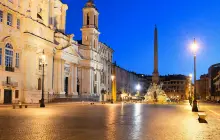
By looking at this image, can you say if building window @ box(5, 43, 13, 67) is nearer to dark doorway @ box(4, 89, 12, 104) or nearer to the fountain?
dark doorway @ box(4, 89, 12, 104)

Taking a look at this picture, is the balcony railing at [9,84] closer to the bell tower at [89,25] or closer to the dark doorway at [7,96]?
the dark doorway at [7,96]

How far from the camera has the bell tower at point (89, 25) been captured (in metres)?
85.9

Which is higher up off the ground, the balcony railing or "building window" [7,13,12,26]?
"building window" [7,13,12,26]

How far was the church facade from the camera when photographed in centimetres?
4878

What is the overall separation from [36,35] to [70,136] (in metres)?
46.4

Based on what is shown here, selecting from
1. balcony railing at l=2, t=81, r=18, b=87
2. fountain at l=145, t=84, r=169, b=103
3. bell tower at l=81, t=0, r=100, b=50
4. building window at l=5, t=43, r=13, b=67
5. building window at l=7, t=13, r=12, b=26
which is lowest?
fountain at l=145, t=84, r=169, b=103

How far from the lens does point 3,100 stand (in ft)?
155

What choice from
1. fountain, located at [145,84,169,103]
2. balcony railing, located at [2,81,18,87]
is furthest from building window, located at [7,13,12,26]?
fountain, located at [145,84,169,103]

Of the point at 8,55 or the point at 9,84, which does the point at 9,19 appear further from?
the point at 9,84

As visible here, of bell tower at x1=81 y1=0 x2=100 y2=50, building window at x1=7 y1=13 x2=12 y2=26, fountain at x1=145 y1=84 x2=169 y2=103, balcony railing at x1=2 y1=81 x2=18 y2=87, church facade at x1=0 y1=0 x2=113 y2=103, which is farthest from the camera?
bell tower at x1=81 y1=0 x2=100 y2=50

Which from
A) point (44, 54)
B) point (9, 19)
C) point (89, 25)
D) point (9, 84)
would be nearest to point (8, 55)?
point (9, 84)

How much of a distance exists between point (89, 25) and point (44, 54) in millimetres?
31454

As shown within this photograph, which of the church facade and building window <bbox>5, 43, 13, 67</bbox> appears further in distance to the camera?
the church facade

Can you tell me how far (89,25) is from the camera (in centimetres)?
8594
